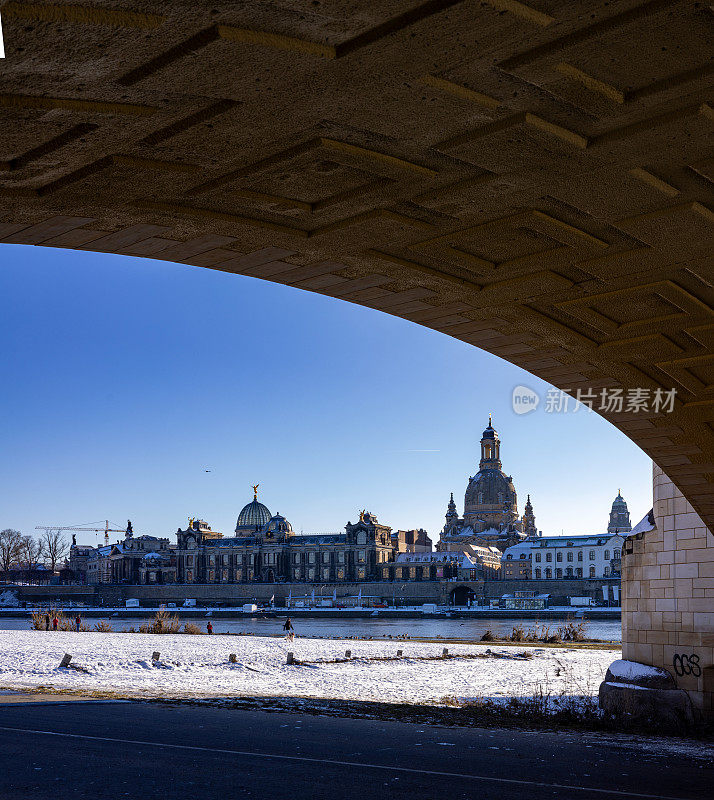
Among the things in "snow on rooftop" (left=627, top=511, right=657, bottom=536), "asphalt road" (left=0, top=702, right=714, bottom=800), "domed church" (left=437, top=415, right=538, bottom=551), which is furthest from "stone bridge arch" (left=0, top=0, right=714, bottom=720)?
"domed church" (left=437, top=415, right=538, bottom=551)

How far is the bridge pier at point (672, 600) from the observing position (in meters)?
18.7

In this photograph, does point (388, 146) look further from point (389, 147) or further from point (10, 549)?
point (10, 549)

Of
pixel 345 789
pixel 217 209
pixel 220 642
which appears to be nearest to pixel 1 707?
pixel 345 789

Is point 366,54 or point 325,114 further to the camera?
point 325,114

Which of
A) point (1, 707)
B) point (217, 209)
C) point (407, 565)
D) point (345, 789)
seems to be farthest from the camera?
point (407, 565)

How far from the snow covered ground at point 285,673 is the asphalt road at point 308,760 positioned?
5759 mm

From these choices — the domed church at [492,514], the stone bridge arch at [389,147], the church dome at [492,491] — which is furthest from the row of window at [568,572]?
the stone bridge arch at [389,147]

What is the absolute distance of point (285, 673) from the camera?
3005 cm

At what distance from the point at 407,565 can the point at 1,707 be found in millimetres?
149260

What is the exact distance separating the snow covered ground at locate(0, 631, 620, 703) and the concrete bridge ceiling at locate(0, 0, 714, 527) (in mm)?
14657

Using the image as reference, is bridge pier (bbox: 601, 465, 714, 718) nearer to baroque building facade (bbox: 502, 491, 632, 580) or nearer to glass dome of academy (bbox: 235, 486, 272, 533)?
baroque building facade (bbox: 502, 491, 632, 580)

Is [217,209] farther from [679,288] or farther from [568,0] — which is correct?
[679,288]

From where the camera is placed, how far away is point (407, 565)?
164 meters

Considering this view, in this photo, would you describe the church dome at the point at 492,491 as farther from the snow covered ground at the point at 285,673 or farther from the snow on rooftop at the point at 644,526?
the snow on rooftop at the point at 644,526
